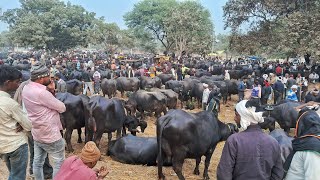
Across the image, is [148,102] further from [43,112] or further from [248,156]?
[248,156]

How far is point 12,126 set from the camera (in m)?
4.28

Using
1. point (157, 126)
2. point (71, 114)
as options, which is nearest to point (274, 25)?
point (71, 114)

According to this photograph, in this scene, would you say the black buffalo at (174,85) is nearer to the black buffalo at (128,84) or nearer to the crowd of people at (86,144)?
the black buffalo at (128,84)

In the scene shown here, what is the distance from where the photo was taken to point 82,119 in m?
9.53

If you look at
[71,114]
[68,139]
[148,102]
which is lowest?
[68,139]

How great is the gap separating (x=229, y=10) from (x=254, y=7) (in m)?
2.14

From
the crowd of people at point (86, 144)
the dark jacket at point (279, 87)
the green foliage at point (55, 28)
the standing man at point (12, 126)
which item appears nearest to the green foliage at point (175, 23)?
the green foliage at point (55, 28)

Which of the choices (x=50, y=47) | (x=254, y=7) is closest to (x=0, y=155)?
(x=254, y=7)

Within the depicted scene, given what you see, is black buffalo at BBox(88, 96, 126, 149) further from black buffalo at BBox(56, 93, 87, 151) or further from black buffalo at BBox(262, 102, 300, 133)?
black buffalo at BBox(262, 102, 300, 133)

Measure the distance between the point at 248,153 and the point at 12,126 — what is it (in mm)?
2684

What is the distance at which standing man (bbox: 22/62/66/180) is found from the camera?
4758 mm

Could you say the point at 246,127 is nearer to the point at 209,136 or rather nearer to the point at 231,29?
the point at 209,136

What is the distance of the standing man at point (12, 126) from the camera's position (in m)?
4.21

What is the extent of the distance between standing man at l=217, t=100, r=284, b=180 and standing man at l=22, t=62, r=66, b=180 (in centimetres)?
235
